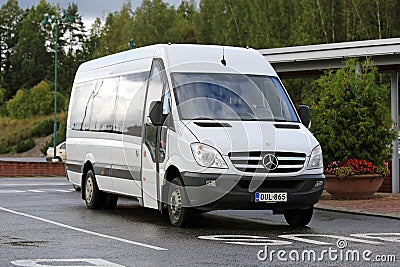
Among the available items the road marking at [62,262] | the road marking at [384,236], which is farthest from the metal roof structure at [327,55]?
the road marking at [62,262]

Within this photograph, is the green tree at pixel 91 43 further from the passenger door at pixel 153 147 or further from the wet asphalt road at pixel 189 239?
the passenger door at pixel 153 147

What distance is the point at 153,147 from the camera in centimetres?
1532

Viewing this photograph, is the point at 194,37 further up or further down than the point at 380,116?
further up

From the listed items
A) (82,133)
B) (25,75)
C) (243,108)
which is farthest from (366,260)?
(25,75)

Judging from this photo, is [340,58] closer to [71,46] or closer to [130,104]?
[130,104]

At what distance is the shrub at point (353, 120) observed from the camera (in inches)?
802

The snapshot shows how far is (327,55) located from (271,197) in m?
11.5

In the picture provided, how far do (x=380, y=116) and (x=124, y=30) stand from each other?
81.3m

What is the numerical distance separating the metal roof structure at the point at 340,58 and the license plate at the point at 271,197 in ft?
26.9

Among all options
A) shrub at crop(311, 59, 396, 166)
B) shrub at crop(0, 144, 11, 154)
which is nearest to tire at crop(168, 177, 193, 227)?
shrub at crop(311, 59, 396, 166)

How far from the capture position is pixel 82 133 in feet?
62.5

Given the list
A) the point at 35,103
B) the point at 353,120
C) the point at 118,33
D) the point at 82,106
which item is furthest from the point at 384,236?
the point at 118,33

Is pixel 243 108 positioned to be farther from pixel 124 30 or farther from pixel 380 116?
pixel 124 30

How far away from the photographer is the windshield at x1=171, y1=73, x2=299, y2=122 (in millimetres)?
14867
